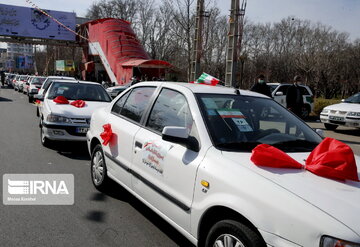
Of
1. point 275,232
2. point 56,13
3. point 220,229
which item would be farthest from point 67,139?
point 56,13

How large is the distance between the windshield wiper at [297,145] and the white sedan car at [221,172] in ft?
0.04

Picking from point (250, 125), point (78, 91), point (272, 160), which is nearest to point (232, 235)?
point (272, 160)

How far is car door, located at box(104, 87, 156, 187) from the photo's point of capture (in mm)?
3979

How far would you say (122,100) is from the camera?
475 centimetres

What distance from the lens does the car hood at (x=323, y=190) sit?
202 centimetres

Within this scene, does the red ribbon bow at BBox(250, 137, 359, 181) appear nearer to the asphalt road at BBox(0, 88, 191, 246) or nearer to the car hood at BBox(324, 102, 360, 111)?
the asphalt road at BBox(0, 88, 191, 246)

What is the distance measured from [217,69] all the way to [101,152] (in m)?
36.7

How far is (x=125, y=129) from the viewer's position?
4117 mm

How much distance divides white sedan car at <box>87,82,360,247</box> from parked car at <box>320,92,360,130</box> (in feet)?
29.4

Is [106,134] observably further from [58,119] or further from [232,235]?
[58,119]

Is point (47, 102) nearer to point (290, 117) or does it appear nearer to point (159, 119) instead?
point (159, 119)

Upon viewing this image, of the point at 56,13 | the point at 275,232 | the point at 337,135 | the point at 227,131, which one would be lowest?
the point at 337,135

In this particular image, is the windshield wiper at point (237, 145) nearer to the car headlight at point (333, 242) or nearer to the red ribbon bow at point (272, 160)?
the red ribbon bow at point (272, 160)

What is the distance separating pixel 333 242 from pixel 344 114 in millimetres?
11110
